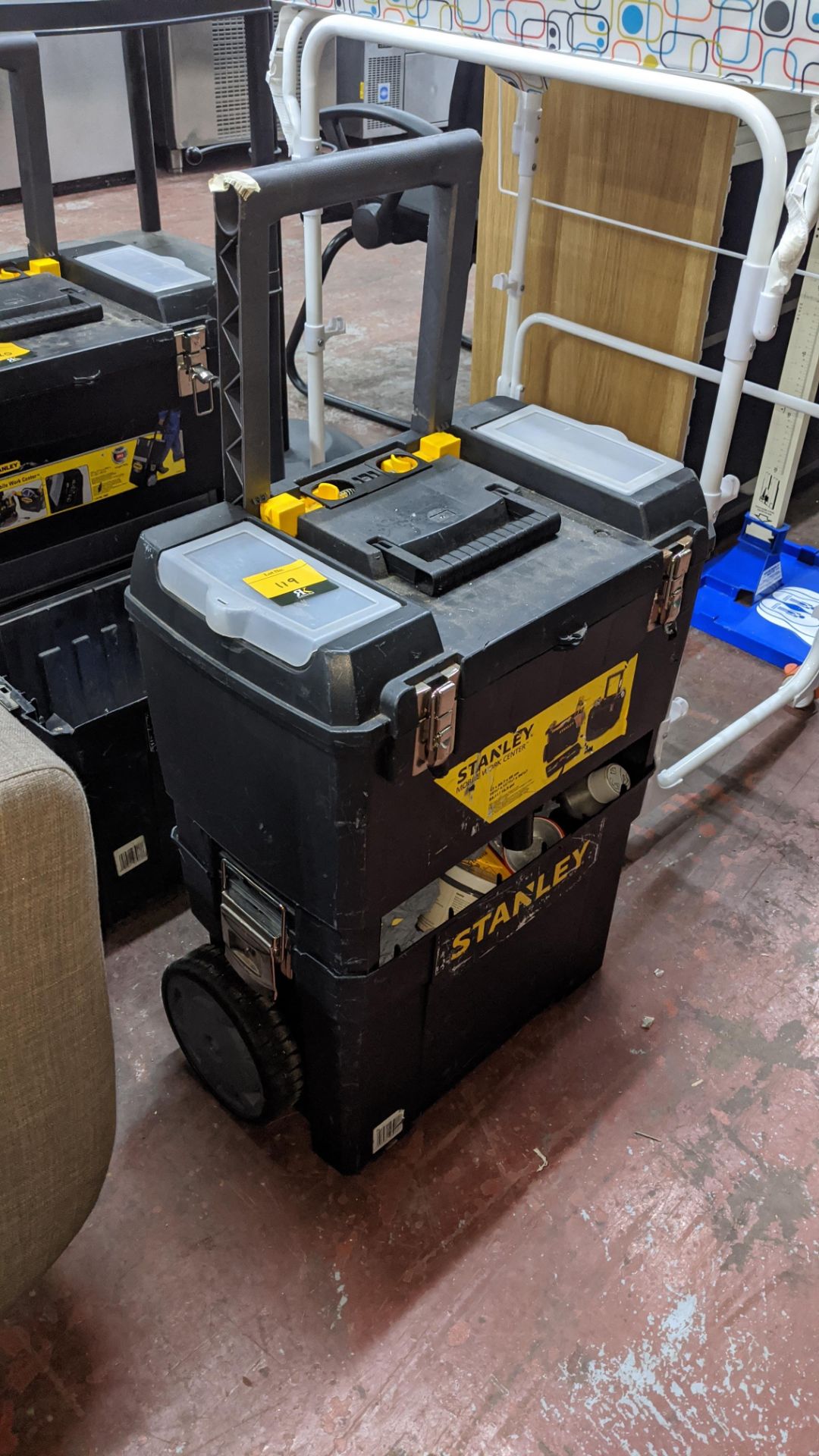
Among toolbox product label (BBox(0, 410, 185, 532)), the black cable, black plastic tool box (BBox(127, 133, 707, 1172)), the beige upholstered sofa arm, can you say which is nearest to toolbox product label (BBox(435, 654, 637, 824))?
black plastic tool box (BBox(127, 133, 707, 1172))

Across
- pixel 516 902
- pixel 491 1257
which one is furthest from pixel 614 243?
pixel 491 1257

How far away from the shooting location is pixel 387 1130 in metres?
1.25

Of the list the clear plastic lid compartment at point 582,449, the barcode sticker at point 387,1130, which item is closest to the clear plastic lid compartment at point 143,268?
the clear plastic lid compartment at point 582,449

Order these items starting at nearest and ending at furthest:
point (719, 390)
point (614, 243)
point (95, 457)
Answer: point (719, 390) → point (95, 457) → point (614, 243)

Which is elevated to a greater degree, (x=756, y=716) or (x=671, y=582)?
(x=671, y=582)

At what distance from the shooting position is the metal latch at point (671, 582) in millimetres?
1132

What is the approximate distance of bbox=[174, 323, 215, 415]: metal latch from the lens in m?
1.57

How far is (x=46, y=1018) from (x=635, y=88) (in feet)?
3.68

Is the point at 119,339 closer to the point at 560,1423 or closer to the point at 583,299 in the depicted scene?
the point at 583,299

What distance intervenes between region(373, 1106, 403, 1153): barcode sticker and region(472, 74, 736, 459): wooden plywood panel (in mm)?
1470

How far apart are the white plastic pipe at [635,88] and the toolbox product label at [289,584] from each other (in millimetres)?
620

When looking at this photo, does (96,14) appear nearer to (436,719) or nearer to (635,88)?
(635,88)

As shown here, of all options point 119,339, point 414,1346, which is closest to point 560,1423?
point 414,1346

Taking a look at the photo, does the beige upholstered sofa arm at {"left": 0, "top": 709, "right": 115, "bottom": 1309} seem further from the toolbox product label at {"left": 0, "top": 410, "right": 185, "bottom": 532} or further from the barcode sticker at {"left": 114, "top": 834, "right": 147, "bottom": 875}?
the toolbox product label at {"left": 0, "top": 410, "right": 185, "bottom": 532}
